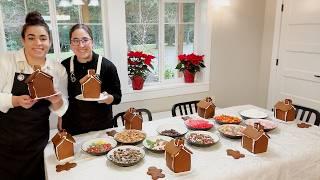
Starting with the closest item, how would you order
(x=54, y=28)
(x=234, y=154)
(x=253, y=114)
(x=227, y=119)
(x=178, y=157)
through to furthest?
(x=178, y=157), (x=234, y=154), (x=227, y=119), (x=253, y=114), (x=54, y=28)

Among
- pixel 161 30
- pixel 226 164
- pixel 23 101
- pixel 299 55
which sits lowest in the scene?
pixel 226 164

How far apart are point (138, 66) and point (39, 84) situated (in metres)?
1.55

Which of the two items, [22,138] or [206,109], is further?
[206,109]

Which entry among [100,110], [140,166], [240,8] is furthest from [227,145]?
[240,8]

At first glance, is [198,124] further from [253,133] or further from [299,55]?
[299,55]

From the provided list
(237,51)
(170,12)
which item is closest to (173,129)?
(170,12)

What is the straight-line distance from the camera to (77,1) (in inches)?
103

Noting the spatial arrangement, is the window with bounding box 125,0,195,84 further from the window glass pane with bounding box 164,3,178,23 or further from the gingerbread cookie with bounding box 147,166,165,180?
the gingerbread cookie with bounding box 147,166,165,180

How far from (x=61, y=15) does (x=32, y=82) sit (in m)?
1.39

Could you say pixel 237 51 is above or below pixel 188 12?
below

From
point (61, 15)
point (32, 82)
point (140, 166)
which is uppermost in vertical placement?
point (61, 15)

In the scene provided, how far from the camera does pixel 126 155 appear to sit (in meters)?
1.47

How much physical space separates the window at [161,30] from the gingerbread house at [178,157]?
1881 millimetres

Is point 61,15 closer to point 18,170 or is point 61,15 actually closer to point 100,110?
point 100,110
